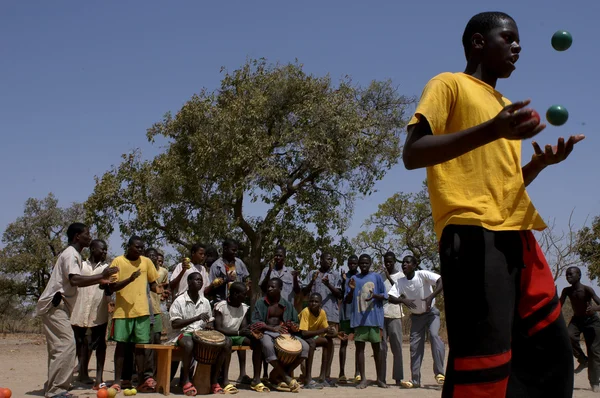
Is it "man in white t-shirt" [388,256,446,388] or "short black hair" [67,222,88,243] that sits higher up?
"short black hair" [67,222,88,243]

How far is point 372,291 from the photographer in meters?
10.9

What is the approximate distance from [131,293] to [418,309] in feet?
14.8

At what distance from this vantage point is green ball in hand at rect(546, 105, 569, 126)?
8.98ft

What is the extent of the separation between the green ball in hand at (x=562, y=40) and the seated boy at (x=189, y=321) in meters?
6.81

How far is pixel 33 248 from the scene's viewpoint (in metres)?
31.5

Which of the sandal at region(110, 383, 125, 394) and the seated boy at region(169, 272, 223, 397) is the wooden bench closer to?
the seated boy at region(169, 272, 223, 397)

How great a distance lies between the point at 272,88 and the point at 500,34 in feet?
58.5

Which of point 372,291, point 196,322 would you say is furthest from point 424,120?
point 372,291

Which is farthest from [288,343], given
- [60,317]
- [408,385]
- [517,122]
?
[517,122]

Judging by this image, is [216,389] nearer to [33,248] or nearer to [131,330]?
[131,330]

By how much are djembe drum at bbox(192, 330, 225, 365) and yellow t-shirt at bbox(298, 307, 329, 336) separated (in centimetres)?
186

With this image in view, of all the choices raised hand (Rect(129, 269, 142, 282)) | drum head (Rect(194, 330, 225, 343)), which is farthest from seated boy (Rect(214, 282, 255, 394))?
raised hand (Rect(129, 269, 142, 282))

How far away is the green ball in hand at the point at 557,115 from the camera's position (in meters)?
2.74

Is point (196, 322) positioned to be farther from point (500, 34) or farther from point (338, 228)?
point (338, 228)
